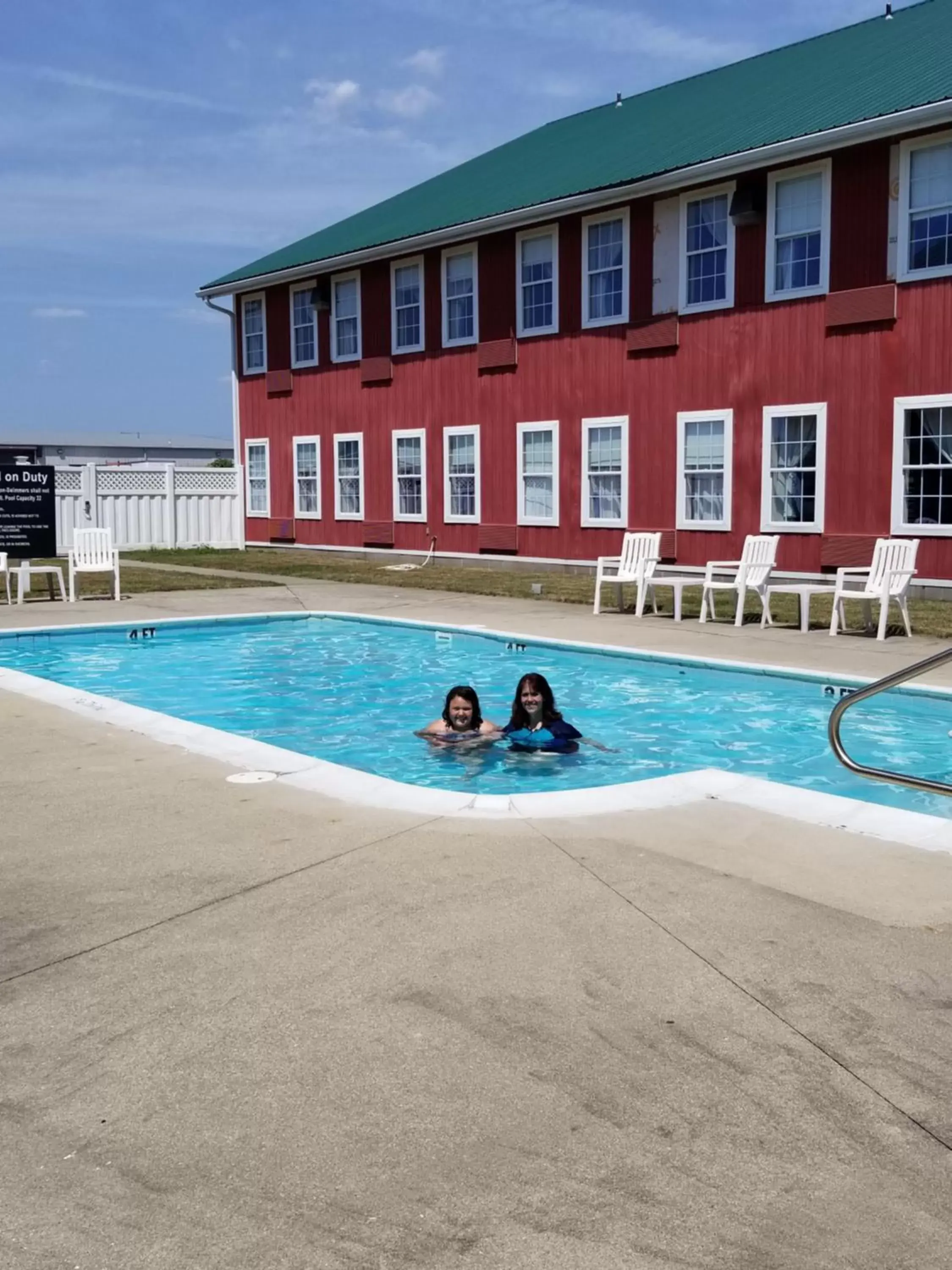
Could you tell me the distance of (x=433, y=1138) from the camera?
9.71ft

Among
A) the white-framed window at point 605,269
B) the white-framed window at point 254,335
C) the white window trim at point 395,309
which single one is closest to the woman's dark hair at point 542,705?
the white-framed window at point 605,269

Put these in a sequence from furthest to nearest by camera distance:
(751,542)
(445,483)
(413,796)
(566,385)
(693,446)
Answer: (445,483) < (566,385) < (693,446) < (751,542) < (413,796)

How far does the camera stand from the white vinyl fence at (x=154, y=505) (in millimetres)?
26469

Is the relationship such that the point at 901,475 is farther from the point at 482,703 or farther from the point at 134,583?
the point at 134,583

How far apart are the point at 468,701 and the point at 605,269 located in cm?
1337

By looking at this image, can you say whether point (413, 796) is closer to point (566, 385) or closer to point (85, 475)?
point (566, 385)

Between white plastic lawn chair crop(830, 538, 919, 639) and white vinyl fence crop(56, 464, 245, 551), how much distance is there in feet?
54.6

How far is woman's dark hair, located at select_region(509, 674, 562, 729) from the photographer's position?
8.70m

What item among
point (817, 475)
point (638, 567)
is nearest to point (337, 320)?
point (817, 475)

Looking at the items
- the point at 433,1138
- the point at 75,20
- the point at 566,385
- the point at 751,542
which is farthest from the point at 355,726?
the point at 566,385

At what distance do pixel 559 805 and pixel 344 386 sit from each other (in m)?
21.3

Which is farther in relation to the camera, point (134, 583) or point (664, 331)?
point (664, 331)

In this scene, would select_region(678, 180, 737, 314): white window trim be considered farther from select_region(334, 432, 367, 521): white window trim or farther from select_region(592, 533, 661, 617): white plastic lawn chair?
select_region(334, 432, 367, 521): white window trim

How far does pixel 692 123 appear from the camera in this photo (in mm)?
20688
